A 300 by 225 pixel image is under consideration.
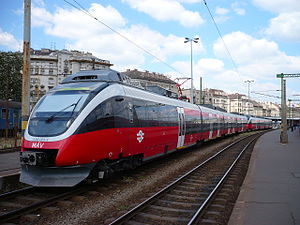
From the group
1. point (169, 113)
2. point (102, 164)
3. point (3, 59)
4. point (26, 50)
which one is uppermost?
point (3, 59)

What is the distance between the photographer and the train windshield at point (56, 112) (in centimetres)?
759

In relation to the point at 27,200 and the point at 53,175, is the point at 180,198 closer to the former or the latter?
the point at 53,175

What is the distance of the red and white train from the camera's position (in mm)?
7395

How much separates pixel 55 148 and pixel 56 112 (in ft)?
3.64

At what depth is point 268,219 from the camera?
5988 millimetres

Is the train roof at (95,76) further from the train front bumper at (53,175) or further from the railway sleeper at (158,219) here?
the railway sleeper at (158,219)

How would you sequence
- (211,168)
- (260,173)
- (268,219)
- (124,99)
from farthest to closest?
(211,168) → (260,173) → (124,99) → (268,219)

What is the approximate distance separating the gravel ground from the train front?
76 centimetres

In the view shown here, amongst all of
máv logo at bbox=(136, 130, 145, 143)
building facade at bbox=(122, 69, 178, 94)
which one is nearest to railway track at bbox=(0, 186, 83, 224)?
máv logo at bbox=(136, 130, 145, 143)

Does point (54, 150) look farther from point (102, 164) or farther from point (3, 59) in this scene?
point (3, 59)

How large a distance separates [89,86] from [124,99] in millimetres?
1428

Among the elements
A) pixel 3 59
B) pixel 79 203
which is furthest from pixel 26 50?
pixel 3 59

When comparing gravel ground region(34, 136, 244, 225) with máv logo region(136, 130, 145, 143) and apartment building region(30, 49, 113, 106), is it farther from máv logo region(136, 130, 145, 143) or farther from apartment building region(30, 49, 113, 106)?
apartment building region(30, 49, 113, 106)

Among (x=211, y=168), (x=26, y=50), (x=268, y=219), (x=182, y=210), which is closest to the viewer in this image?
(x=268, y=219)
